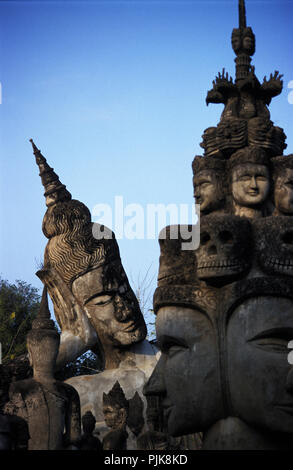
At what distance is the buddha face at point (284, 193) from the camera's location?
667 centimetres

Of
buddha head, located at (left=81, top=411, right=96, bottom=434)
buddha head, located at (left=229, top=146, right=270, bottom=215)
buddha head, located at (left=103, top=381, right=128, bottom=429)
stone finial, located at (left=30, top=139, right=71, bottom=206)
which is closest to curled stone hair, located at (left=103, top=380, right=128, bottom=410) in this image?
buddha head, located at (left=103, top=381, right=128, bottom=429)

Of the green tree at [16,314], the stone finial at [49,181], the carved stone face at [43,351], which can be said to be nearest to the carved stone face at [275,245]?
the carved stone face at [43,351]

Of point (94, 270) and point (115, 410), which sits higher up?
point (94, 270)

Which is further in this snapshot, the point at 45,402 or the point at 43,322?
the point at 43,322

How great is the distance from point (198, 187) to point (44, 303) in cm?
284

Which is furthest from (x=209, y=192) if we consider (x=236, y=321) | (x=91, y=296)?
(x=91, y=296)

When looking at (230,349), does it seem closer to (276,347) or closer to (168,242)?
(276,347)

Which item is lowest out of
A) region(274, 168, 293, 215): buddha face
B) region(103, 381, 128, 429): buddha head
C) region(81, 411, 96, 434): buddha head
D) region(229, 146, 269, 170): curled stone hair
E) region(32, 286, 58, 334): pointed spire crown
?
region(81, 411, 96, 434): buddha head

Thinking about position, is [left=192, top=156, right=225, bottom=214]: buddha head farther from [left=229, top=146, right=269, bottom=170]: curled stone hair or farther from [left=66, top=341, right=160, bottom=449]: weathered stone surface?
[left=66, top=341, right=160, bottom=449]: weathered stone surface

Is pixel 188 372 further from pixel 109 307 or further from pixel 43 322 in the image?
pixel 109 307

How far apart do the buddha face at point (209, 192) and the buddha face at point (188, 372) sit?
3.69ft

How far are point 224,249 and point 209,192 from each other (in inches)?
36.8

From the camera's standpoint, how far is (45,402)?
7.70 m

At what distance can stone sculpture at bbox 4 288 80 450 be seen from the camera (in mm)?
7543
